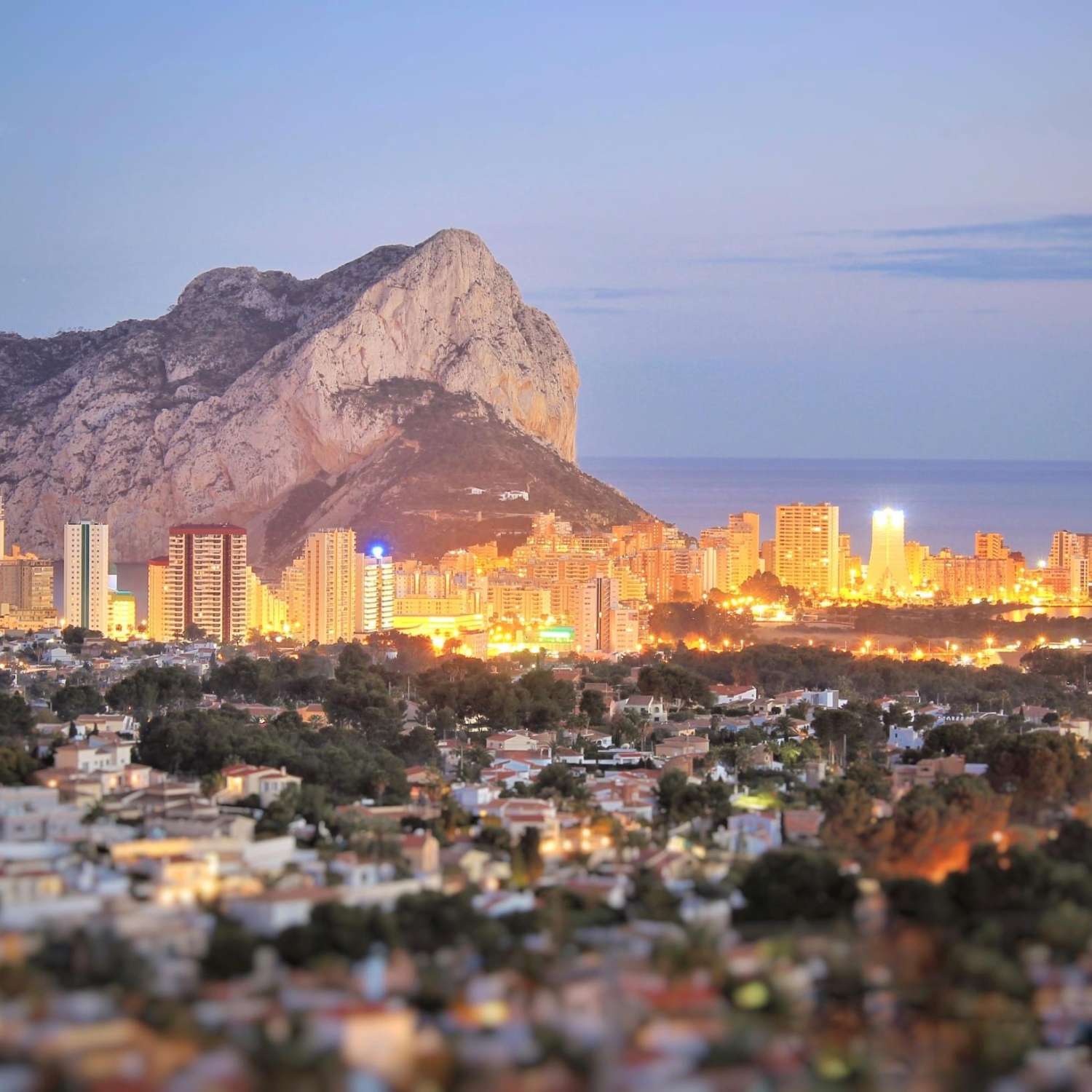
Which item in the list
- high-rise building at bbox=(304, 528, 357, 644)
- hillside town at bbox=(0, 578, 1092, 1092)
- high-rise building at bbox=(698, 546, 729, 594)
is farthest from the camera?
high-rise building at bbox=(698, 546, 729, 594)

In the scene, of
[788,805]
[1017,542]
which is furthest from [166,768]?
[1017,542]

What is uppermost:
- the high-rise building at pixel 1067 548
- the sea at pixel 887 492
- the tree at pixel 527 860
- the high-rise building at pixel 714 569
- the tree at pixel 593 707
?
the sea at pixel 887 492

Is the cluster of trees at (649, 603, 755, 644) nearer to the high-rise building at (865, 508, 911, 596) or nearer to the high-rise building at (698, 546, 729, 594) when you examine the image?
the high-rise building at (698, 546, 729, 594)

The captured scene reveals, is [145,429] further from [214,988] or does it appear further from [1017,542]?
[214,988]

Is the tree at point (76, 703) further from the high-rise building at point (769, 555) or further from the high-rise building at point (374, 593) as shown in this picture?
the high-rise building at point (769, 555)

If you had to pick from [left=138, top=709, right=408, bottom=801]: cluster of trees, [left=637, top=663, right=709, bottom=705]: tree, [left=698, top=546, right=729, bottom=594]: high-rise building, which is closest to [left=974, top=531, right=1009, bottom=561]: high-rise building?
[left=698, top=546, right=729, bottom=594]: high-rise building

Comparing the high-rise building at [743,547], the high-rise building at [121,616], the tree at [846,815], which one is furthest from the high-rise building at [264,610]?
the tree at [846,815]

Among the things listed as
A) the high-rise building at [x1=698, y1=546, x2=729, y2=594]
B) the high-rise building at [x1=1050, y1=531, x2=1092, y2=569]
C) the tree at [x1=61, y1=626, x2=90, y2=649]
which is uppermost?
the high-rise building at [x1=1050, y1=531, x2=1092, y2=569]
